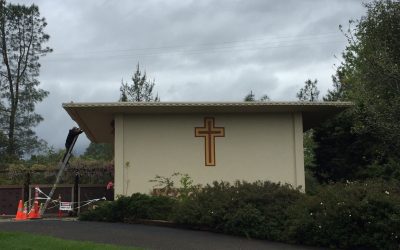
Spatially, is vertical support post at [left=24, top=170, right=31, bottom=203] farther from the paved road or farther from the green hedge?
the paved road

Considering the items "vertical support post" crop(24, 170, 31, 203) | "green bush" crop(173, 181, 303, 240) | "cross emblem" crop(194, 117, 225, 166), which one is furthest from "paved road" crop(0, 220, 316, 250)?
"vertical support post" crop(24, 170, 31, 203)

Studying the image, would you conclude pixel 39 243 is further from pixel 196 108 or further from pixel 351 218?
pixel 196 108

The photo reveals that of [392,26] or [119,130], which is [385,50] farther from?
[119,130]

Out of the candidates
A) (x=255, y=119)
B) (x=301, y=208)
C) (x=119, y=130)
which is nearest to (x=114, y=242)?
(x=301, y=208)

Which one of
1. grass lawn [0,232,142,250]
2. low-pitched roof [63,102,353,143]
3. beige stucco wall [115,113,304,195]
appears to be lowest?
grass lawn [0,232,142,250]

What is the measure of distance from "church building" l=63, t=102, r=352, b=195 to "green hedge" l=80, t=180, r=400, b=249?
2301 millimetres

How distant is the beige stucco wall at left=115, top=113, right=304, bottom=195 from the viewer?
17703mm

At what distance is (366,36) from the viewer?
15391mm

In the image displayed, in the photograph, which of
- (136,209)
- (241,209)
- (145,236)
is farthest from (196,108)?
(145,236)

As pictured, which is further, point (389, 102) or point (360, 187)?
point (389, 102)

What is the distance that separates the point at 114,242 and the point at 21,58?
123 ft

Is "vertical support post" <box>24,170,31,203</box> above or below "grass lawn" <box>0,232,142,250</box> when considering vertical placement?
above

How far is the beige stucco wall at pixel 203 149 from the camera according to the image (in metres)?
17.7

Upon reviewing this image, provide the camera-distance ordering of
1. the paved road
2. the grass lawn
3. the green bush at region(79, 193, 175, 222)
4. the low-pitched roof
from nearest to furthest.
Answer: the grass lawn → the paved road → the green bush at region(79, 193, 175, 222) → the low-pitched roof
